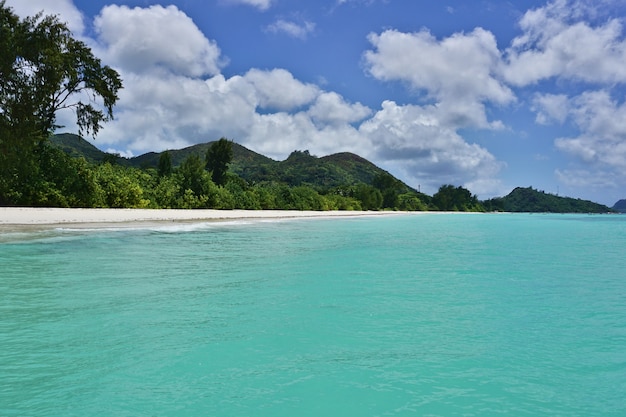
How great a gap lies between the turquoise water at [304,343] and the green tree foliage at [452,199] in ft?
438

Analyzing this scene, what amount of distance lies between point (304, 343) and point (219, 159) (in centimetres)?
4969

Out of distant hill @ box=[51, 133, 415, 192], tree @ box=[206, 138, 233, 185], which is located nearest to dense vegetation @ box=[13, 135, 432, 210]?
tree @ box=[206, 138, 233, 185]

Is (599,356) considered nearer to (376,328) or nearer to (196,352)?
(376,328)

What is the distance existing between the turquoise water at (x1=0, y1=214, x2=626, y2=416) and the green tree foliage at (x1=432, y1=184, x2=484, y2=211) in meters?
133

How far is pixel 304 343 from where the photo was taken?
16.1 ft

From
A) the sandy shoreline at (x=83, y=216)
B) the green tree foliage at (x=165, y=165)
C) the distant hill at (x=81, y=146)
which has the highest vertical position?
the distant hill at (x=81, y=146)

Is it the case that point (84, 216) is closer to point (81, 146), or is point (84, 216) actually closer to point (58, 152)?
point (58, 152)

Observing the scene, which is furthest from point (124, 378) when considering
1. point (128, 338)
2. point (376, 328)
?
point (376, 328)

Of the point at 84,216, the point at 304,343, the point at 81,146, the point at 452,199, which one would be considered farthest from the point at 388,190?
the point at 304,343

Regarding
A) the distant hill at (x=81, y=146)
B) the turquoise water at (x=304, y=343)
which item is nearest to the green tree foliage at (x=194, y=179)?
the turquoise water at (x=304, y=343)

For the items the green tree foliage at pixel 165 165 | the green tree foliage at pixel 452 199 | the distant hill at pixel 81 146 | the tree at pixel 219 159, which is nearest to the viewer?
the green tree foliage at pixel 165 165

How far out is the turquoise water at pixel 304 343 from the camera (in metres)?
3.50

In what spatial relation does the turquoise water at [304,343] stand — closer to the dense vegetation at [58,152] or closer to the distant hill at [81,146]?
the dense vegetation at [58,152]

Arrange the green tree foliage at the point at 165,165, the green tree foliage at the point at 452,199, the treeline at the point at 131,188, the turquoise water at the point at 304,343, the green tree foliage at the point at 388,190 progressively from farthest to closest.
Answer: the green tree foliage at the point at 452,199 → the green tree foliage at the point at 388,190 → the green tree foliage at the point at 165,165 → the treeline at the point at 131,188 → the turquoise water at the point at 304,343
